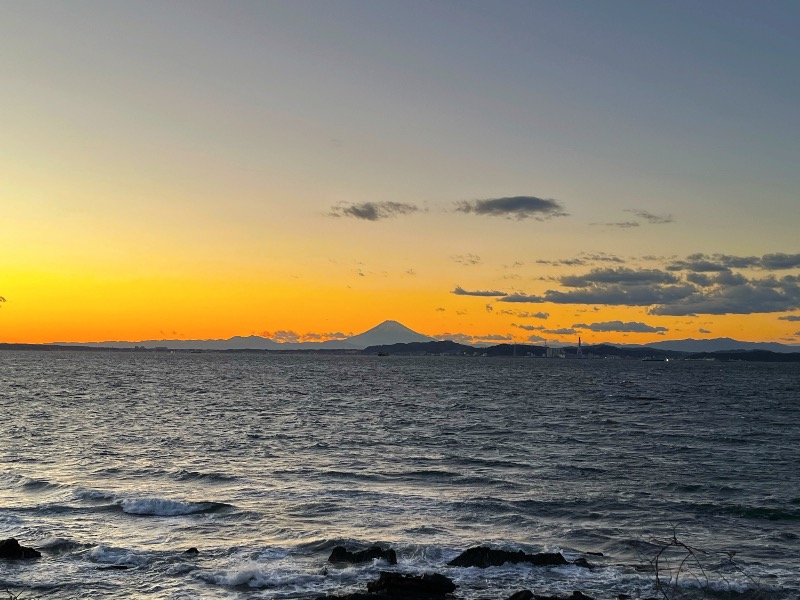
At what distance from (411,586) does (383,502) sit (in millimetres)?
13407

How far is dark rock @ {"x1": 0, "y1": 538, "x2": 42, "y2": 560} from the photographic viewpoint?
25.7 metres

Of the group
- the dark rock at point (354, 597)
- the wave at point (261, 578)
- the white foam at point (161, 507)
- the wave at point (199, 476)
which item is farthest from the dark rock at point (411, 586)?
the wave at point (199, 476)

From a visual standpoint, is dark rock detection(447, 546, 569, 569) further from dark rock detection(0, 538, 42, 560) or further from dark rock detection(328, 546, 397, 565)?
dark rock detection(0, 538, 42, 560)

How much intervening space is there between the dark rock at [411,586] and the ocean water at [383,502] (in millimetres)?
1052

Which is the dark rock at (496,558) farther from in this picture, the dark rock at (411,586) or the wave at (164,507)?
the wave at (164,507)

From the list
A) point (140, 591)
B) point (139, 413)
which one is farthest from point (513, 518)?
point (139, 413)

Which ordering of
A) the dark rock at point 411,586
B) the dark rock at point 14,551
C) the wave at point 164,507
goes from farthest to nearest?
the wave at point 164,507 < the dark rock at point 14,551 < the dark rock at point 411,586

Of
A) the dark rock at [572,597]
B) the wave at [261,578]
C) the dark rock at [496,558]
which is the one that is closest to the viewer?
the dark rock at [572,597]

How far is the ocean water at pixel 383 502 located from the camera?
973 inches

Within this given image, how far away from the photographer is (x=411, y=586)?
22.8 m

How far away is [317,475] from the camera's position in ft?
143

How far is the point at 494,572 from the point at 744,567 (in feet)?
31.1

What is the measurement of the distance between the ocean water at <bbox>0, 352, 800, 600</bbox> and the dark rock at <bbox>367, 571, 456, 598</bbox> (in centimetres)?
105

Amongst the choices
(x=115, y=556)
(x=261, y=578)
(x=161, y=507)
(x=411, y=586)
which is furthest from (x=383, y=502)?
(x=115, y=556)
